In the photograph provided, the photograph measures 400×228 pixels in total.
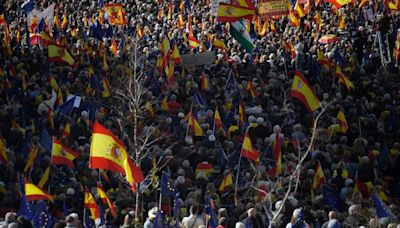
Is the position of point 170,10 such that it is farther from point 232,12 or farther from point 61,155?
point 61,155

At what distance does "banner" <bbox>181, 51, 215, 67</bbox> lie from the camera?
85.9 ft

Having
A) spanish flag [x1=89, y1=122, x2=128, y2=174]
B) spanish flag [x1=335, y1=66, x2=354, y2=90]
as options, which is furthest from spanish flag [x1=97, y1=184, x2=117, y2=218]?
spanish flag [x1=335, y1=66, x2=354, y2=90]

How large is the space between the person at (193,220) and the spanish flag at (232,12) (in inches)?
445

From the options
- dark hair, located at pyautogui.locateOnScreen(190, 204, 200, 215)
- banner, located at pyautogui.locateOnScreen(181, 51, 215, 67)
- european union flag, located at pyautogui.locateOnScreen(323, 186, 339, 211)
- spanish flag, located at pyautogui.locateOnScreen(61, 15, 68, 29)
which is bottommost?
european union flag, located at pyautogui.locateOnScreen(323, 186, 339, 211)

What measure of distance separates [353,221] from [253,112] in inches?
307

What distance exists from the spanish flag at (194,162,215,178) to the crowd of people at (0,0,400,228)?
1.6 inches

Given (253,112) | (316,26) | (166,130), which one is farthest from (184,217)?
(316,26)

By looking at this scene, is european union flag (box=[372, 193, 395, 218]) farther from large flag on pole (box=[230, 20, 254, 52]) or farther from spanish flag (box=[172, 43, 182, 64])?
spanish flag (box=[172, 43, 182, 64])

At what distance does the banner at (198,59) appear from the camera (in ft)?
85.9

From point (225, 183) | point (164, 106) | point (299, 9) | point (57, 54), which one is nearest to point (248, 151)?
point (225, 183)

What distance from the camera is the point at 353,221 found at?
13.1 meters

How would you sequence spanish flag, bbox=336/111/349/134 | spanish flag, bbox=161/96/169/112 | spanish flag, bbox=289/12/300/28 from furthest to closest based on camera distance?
spanish flag, bbox=289/12/300/28 → spanish flag, bbox=161/96/169/112 → spanish flag, bbox=336/111/349/134

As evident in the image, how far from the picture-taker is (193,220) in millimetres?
13305

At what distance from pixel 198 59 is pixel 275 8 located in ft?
8.59
